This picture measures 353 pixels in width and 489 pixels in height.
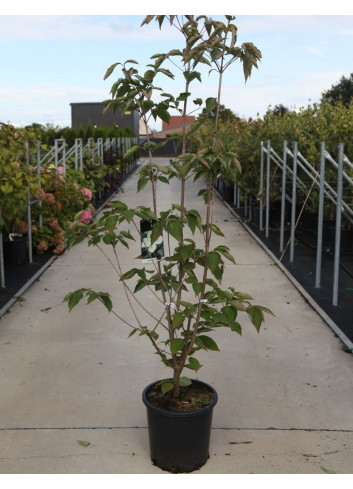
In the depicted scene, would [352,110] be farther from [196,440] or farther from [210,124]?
[196,440]

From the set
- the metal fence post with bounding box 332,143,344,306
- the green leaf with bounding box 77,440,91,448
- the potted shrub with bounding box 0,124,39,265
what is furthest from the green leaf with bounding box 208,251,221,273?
the potted shrub with bounding box 0,124,39,265

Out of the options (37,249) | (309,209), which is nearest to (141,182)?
(37,249)

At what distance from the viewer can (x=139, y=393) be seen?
373cm

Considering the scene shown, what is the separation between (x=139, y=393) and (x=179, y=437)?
933 millimetres

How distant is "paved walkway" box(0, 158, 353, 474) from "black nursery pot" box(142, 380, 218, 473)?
0.23 ft

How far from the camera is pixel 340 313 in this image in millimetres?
5367

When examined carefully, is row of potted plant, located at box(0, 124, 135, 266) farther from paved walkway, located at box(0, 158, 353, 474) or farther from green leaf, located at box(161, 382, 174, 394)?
green leaf, located at box(161, 382, 174, 394)

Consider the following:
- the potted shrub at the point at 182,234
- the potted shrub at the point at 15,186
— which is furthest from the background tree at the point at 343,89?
the potted shrub at the point at 182,234

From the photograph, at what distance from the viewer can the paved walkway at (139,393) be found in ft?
9.77

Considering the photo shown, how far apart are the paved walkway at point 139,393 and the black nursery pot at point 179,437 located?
7 cm

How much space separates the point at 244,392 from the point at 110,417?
36.7 inches

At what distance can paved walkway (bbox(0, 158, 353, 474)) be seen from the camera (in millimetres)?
2977

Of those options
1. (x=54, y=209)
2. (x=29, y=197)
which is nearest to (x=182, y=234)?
(x=29, y=197)

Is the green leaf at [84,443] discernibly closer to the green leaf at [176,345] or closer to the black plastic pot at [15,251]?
the green leaf at [176,345]
